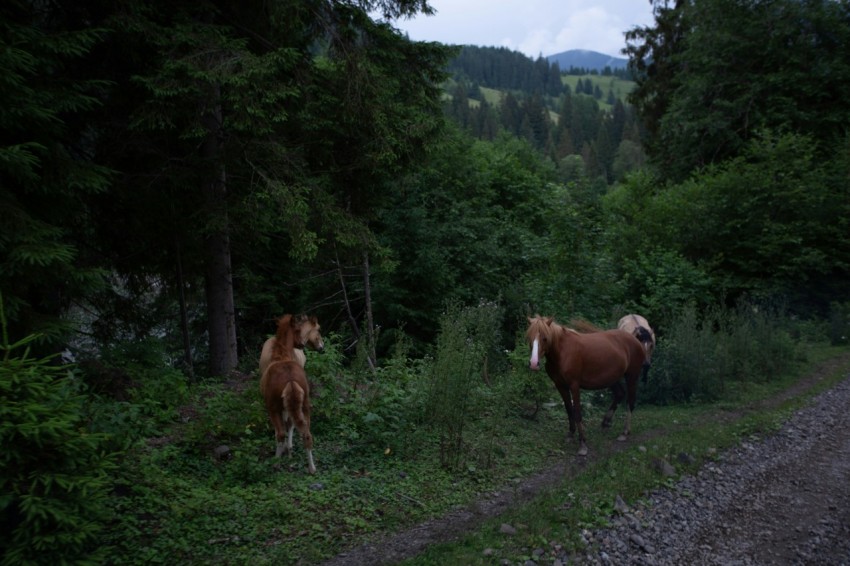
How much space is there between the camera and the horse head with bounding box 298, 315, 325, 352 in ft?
23.9

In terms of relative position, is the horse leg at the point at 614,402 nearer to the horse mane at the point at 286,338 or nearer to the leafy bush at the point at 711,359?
the leafy bush at the point at 711,359

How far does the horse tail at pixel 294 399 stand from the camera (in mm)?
5996

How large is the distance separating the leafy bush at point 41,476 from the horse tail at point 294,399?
2.80 m

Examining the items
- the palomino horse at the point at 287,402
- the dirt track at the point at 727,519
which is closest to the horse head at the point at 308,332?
the palomino horse at the point at 287,402

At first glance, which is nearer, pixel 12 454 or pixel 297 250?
pixel 12 454

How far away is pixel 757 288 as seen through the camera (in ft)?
57.5

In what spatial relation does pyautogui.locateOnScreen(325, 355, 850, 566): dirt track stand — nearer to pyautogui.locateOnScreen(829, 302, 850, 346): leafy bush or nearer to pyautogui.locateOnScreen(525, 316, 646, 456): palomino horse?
pyautogui.locateOnScreen(525, 316, 646, 456): palomino horse

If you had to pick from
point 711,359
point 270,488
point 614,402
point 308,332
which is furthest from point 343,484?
point 711,359

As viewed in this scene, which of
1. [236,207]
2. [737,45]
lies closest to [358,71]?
[236,207]

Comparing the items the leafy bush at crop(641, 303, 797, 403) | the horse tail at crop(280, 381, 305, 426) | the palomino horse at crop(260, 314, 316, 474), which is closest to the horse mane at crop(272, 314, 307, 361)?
the palomino horse at crop(260, 314, 316, 474)

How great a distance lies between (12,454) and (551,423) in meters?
7.40

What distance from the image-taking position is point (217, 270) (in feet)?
33.6

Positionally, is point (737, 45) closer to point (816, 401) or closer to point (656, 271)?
point (656, 271)

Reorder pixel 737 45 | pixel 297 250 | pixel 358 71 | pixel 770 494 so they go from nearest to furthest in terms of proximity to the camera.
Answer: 1. pixel 770 494
2. pixel 297 250
3. pixel 358 71
4. pixel 737 45
